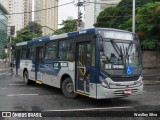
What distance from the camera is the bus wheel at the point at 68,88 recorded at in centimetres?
1209

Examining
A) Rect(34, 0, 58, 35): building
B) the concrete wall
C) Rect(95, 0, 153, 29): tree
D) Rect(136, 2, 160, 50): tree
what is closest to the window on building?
Rect(136, 2, 160, 50): tree

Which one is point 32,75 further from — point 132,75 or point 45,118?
point 45,118

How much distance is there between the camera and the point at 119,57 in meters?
10.6

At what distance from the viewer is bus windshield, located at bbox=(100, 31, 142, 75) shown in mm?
10312

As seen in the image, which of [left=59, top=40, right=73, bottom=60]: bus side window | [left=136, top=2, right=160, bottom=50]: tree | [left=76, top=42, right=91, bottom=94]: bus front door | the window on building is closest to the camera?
[left=76, top=42, right=91, bottom=94]: bus front door

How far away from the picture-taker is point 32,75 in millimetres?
16578

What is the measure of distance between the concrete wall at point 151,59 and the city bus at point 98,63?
18631 mm

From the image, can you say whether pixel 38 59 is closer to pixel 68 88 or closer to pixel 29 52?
pixel 29 52

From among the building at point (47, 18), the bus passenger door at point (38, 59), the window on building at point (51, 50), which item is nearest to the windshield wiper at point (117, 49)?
the window on building at point (51, 50)

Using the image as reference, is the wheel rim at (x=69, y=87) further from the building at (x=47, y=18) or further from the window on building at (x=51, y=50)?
the building at (x=47, y=18)

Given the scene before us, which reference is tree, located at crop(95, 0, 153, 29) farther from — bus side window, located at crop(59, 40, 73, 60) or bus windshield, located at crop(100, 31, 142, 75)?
bus windshield, located at crop(100, 31, 142, 75)

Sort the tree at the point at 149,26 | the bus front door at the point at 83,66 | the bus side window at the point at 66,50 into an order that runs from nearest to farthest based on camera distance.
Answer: the bus front door at the point at 83,66 → the bus side window at the point at 66,50 → the tree at the point at 149,26

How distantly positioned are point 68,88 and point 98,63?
2.67 m

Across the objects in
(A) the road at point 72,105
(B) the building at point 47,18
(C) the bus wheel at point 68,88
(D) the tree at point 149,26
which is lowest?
(A) the road at point 72,105
